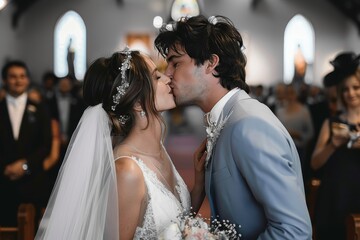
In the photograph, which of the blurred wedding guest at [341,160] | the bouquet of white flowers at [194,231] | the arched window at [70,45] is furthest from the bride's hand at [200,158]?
the arched window at [70,45]

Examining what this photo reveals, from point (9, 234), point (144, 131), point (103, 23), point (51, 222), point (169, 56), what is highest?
point (103, 23)

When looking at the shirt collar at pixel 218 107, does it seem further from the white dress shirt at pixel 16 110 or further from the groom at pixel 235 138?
the white dress shirt at pixel 16 110

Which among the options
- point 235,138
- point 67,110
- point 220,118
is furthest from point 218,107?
point 67,110

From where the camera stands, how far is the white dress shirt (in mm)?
4926

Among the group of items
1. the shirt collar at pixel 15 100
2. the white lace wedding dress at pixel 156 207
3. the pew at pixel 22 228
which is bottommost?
the pew at pixel 22 228

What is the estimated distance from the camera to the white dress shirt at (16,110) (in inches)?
194

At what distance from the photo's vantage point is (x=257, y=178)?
1963 mm

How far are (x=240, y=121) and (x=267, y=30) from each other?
61.0ft

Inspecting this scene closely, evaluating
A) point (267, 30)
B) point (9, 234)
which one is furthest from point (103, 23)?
point (9, 234)

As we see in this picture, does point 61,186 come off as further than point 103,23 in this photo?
No

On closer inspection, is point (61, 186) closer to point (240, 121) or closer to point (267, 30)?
point (240, 121)

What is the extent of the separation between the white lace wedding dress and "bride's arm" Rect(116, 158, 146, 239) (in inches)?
1.7

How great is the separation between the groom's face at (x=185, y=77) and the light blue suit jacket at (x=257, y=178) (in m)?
0.20

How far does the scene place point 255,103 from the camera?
2166 millimetres
